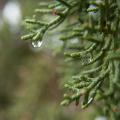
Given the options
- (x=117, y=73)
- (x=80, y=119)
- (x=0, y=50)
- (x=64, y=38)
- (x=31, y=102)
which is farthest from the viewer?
(x=0, y=50)

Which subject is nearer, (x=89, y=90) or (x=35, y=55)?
(x=89, y=90)

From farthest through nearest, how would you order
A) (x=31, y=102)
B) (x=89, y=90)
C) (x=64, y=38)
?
(x=31, y=102) → (x=64, y=38) → (x=89, y=90)

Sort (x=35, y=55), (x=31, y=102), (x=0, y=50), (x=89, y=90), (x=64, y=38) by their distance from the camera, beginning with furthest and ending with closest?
(x=0, y=50), (x=35, y=55), (x=31, y=102), (x=64, y=38), (x=89, y=90)

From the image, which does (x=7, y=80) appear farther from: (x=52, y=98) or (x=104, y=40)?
(x=104, y=40)

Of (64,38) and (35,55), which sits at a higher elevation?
(64,38)

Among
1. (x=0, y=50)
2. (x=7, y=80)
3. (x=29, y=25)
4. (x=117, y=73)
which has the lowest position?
(x=7, y=80)

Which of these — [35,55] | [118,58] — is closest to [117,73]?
[118,58]

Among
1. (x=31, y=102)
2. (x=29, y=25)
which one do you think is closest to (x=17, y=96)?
(x=31, y=102)

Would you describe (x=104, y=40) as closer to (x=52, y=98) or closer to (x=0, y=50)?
(x=52, y=98)

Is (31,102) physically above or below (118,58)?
below
